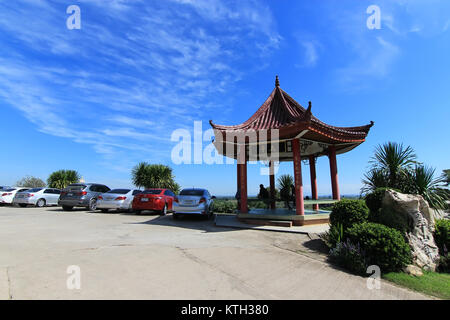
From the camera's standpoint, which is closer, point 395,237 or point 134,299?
point 134,299

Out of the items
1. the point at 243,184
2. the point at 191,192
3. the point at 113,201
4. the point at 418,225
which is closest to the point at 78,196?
the point at 113,201

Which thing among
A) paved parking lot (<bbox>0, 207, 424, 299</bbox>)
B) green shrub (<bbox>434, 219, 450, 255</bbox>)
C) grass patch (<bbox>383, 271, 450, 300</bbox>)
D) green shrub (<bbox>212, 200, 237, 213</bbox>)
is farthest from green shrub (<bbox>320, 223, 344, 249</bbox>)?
green shrub (<bbox>212, 200, 237, 213</bbox>)

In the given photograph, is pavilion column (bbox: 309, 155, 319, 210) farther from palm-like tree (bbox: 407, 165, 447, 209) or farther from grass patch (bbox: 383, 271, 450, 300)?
grass patch (bbox: 383, 271, 450, 300)

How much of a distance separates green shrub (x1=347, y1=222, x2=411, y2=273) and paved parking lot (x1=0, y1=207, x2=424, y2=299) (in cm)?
72

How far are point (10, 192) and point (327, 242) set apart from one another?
76.2 ft

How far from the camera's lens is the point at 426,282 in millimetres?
3998

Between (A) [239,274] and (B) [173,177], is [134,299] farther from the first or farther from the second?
(B) [173,177]

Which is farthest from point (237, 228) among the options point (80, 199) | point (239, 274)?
point (80, 199)

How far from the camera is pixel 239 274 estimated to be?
3.87m

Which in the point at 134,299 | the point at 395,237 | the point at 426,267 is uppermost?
the point at 395,237

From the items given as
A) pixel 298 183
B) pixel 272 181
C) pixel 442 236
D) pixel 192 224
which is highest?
pixel 272 181

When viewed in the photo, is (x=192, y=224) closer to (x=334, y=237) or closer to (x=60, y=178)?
(x=334, y=237)

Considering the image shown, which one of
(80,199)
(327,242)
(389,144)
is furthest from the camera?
(80,199)

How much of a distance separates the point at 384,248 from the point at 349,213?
5.42 ft
